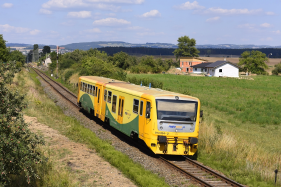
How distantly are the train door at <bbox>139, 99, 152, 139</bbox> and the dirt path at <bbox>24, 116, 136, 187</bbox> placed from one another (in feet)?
7.35

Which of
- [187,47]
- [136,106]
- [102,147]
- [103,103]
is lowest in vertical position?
[102,147]

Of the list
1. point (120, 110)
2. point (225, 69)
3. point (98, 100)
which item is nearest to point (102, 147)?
point (120, 110)

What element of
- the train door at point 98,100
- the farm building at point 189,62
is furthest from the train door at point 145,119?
the farm building at point 189,62

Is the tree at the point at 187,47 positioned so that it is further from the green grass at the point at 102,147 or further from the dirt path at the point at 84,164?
the dirt path at the point at 84,164

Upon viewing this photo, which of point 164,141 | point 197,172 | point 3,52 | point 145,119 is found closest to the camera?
point 197,172

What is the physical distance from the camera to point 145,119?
13516mm

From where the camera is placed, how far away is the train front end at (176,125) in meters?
13.1

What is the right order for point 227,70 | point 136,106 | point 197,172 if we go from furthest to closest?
point 227,70
point 136,106
point 197,172

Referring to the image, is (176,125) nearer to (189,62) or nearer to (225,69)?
(225,69)

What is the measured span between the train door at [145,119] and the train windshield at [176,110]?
1.64 ft

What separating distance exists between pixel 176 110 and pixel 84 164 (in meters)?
4.50

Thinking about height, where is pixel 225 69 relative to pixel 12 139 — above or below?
above

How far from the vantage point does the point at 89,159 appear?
12469 mm

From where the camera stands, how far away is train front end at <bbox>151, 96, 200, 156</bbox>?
1308 cm
